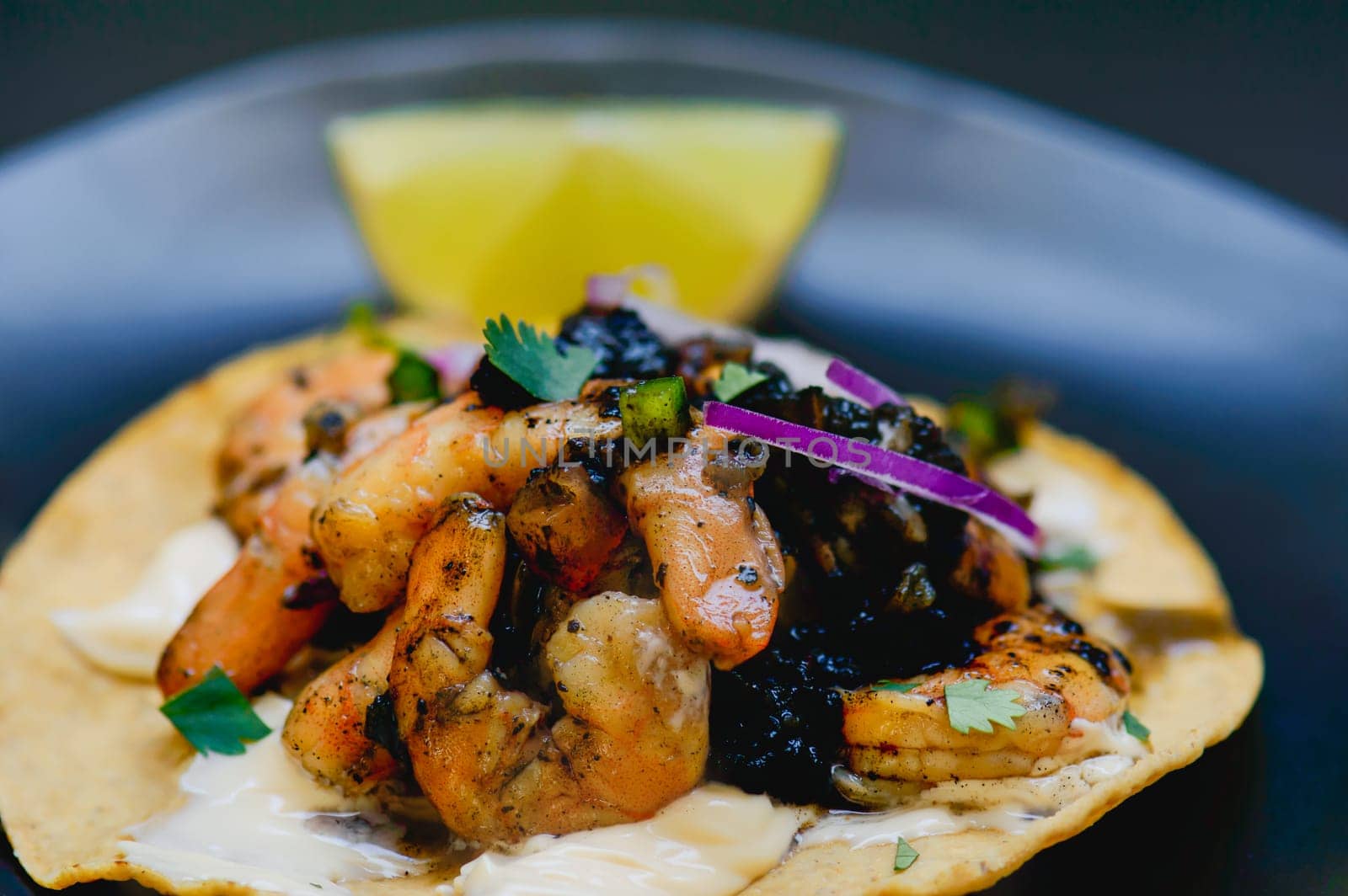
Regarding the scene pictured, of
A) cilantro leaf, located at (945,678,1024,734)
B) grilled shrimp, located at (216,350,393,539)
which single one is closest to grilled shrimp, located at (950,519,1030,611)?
cilantro leaf, located at (945,678,1024,734)

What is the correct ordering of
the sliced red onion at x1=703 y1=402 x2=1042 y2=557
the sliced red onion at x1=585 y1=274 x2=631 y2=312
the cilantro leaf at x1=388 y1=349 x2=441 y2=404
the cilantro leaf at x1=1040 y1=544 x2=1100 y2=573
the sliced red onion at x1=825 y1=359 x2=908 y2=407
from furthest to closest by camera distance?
the cilantro leaf at x1=1040 y1=544 x2=1100 y2=573 → the cilantro leaf at x1=388 y1=349 x2=441 y2=404 → the sliced red onion at x1=585 y1=274 x2=631 y2=312 → the sliced red onion at x1=825 y1=359 x2=908 y2=407 → the sliced red onion at x1=703 y1=402 x2=1042 y2=557

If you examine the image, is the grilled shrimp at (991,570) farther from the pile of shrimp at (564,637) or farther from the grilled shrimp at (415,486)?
the grilled shrimp at (415,486)

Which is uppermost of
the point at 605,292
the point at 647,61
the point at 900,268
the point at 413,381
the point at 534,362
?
the point at 647,61

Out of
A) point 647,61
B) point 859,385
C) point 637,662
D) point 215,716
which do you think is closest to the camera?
point 637,662

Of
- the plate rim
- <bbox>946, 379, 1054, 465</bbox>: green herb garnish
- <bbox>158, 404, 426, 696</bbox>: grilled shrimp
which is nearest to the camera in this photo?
<bbox>158, 404, 426, 696</bbox>: grilled shrimp

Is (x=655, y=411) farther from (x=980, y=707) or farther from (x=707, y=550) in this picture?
(x=980, y=707)

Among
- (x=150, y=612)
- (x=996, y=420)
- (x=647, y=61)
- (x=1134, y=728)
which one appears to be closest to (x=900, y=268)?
(x=996, y=420)

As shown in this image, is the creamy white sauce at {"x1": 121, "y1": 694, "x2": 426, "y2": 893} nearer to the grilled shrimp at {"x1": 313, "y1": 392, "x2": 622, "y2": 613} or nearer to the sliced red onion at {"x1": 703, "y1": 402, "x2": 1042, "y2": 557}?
the grilled shrimp at {"x1": 313, "y1": 392, "x2": 622, "y2": 613}
